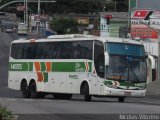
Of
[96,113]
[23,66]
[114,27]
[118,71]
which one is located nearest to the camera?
[96,113]

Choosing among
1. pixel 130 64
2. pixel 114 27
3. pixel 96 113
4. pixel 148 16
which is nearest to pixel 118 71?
pixel 130 64

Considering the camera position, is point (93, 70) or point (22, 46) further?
point (22, 46)

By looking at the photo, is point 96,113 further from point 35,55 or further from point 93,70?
point 35,55

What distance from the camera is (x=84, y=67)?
3359 centimetres

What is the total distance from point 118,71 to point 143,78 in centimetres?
156

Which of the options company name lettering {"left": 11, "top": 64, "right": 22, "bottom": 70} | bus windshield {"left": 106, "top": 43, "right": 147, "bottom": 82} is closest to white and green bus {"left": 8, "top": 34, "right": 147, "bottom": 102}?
bus windshield {"left": 106, "top": 43, "right": 147, "bottom": 82}

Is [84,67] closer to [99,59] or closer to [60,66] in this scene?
[99,59]

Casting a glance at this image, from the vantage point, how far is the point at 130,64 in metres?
32.8

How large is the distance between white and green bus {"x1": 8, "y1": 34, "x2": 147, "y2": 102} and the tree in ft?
266

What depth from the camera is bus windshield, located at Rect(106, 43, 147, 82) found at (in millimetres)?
32438

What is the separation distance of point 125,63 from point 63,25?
87.7m

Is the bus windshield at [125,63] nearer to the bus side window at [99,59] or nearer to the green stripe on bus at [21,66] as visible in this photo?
the bus side window at [99,59]

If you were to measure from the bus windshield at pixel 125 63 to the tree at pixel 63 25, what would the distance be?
85683 millimetres

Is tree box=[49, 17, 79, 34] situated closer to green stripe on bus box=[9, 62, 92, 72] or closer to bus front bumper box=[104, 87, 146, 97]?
Answer: green stripe on bus box=[9, 62, 92, 72]
